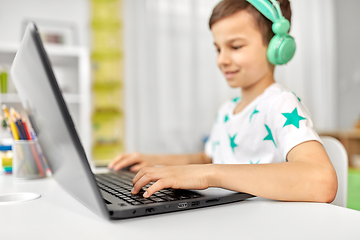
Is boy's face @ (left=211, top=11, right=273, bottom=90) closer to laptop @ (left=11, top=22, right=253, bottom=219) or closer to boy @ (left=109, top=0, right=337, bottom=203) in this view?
boy @ (left=109, top=0, right=337, bottom=203)

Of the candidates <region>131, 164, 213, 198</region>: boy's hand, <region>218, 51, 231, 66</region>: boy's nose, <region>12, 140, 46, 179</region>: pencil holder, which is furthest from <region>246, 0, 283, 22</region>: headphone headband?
<region>12, 140, 46, 179</region>: pencil holder

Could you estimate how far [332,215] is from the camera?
448 mm

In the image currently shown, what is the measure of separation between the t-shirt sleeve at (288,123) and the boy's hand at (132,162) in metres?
0.35

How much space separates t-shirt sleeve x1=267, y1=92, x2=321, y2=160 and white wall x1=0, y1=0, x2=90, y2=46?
7.38 feet

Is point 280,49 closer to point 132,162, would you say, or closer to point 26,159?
point 132,162

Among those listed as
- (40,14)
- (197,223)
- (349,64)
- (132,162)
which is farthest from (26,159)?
(349,64)

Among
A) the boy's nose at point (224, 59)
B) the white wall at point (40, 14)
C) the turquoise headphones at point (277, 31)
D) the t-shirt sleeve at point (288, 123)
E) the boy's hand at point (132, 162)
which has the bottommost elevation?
the boy's hand at point (132, 162)

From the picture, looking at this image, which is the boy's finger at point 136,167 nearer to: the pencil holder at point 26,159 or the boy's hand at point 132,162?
the boy's hand at point 132,162

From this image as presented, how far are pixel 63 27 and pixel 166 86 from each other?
0.97m

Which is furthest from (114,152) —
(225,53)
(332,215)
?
(332,215)

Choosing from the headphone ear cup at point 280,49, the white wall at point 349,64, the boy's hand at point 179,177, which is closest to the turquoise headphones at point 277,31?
the headphone ear cup at point 280,49

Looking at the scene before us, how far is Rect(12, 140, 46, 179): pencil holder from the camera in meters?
0.77

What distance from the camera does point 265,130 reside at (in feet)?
2.63

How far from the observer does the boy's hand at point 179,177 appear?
521 millimetres
